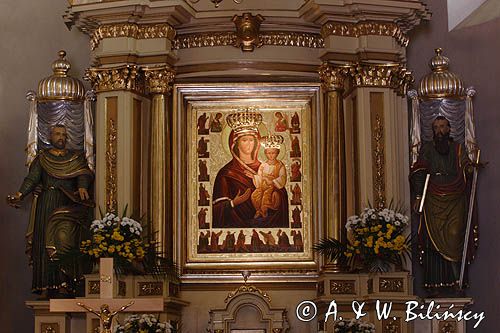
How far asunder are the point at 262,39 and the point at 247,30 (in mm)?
316

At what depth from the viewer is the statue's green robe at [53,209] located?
14516mm

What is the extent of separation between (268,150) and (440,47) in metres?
2.64

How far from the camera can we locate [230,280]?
576 inches

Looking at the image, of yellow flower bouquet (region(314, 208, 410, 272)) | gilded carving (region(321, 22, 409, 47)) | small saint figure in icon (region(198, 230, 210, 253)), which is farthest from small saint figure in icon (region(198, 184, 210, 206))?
gilded carving (region(321, 22, 409, 47))

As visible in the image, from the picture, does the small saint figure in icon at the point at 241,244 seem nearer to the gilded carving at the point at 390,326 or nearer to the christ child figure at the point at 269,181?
the christ child figure at the point at 269,181

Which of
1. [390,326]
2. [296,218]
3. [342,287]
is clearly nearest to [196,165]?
[296,218]

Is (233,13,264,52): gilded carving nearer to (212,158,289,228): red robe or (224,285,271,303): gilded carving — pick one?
(212,158,289,228): red robe

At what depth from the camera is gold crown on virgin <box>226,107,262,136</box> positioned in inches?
593

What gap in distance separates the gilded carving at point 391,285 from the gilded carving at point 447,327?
686mm

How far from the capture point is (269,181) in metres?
14.9

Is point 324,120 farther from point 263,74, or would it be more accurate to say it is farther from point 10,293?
point 10,293

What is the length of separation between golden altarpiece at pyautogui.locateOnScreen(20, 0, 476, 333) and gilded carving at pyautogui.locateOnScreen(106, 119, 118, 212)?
12 millimetres

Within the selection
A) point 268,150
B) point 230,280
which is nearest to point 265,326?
point 230,280

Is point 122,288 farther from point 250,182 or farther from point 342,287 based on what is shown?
point 342,287
